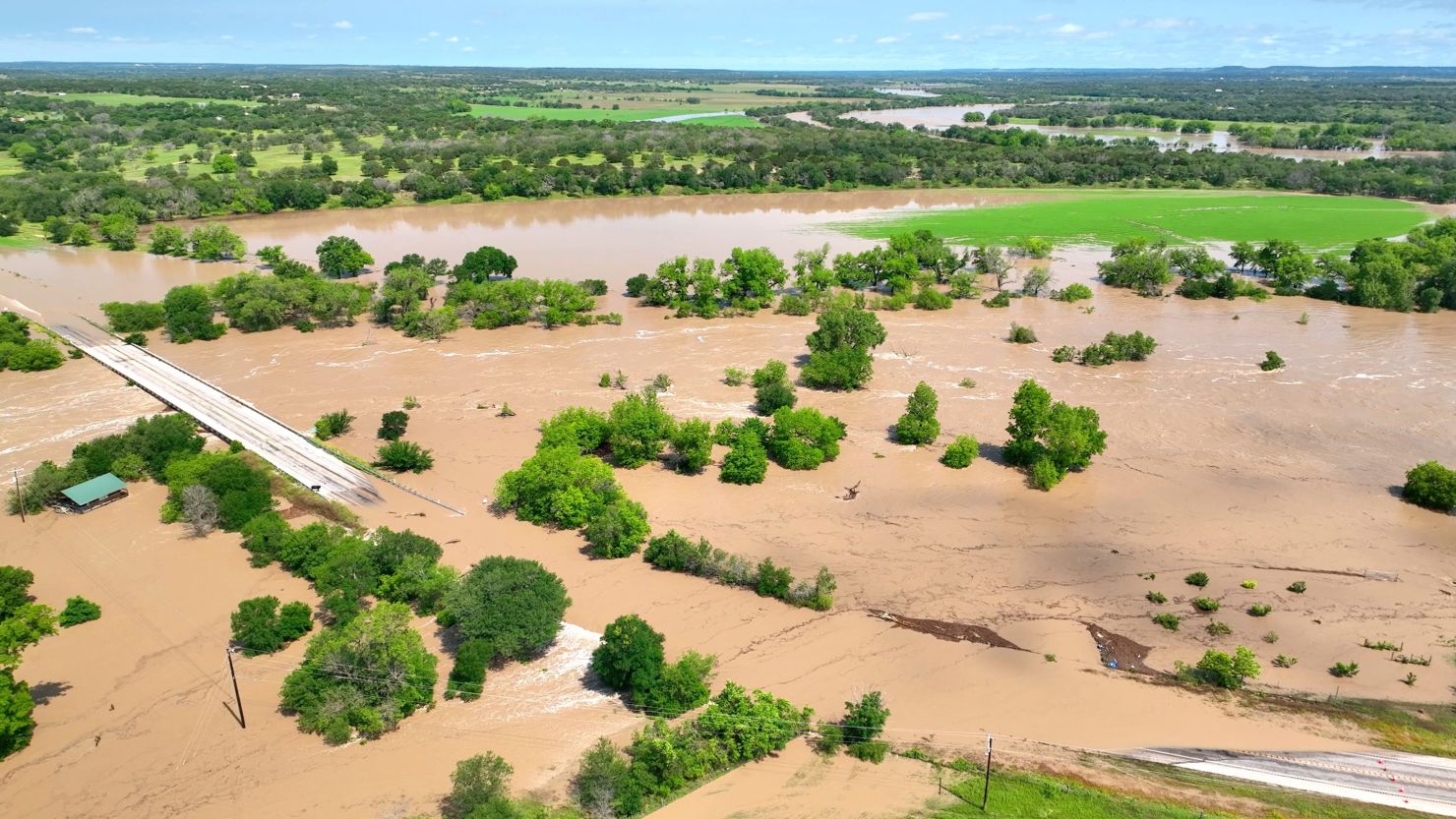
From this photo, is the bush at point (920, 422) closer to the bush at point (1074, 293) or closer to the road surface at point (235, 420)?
the road surface at point (235, 420)

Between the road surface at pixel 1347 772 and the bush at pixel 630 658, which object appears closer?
the road surface at pixel 1347 772

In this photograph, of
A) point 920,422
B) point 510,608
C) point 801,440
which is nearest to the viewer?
point 510,608

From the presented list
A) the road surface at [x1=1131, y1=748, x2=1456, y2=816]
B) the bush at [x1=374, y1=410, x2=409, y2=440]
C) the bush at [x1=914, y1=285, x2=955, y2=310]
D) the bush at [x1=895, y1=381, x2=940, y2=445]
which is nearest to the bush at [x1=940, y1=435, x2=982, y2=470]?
the bush at [x1=895, y1=381, x2=940, y2=445]

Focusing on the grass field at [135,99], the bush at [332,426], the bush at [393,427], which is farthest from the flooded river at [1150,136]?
the grass field at [135,99]

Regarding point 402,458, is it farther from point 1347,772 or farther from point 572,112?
point 572,112

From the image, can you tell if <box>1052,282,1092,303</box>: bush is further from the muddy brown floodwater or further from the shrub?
the shrub

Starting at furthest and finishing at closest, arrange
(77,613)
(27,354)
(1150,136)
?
(1150,136) → (27,354) → (77,613)

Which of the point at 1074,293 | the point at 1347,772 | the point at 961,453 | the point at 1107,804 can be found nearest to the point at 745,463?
the point at 961,453
